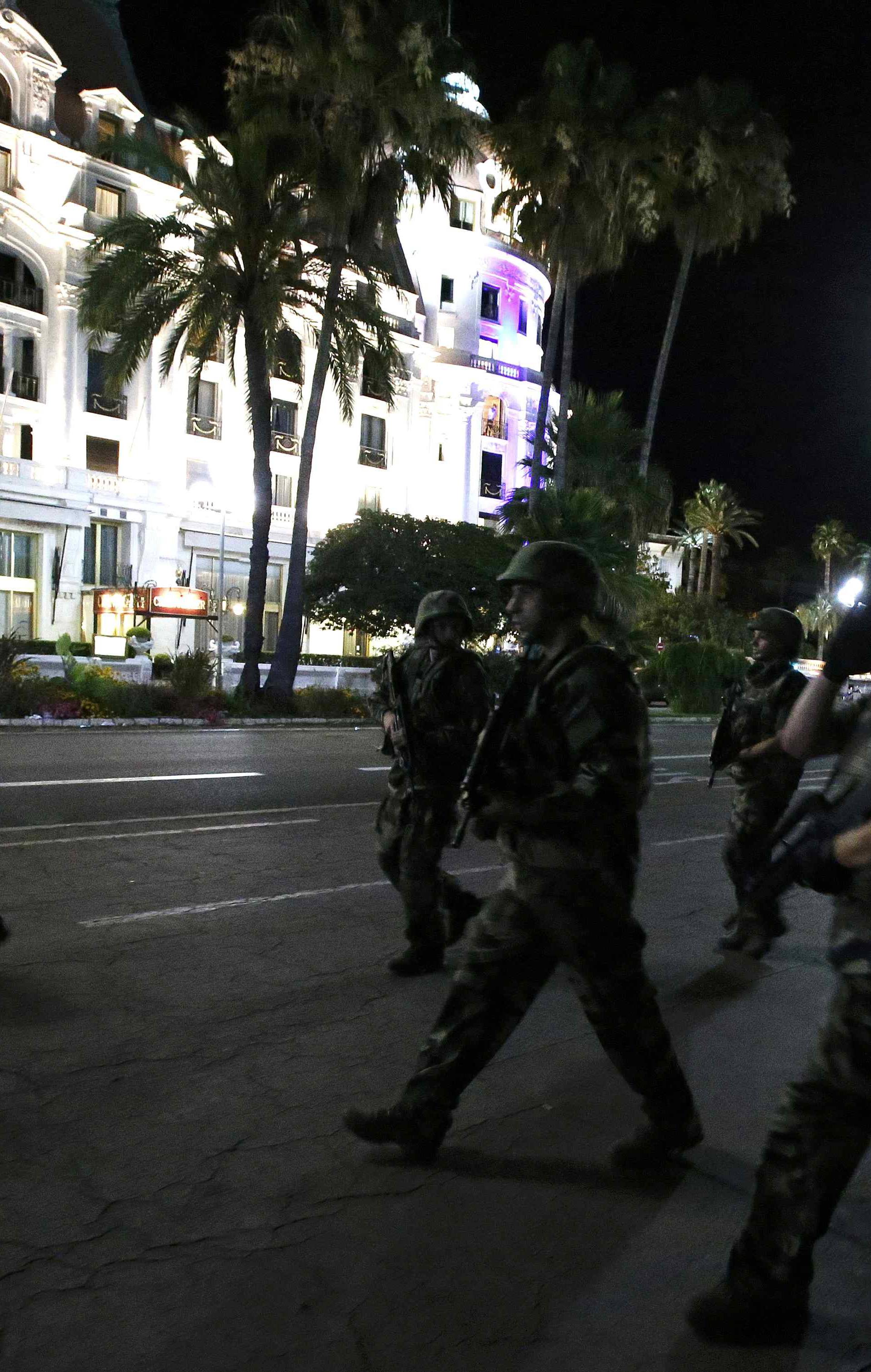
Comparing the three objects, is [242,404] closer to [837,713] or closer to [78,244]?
[78,244]

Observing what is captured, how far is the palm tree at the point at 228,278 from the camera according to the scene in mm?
23156

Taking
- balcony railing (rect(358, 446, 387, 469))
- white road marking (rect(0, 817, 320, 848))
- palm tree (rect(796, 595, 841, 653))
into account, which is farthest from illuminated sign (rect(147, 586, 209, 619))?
palm tree (rect(796, 595, 841, 653))

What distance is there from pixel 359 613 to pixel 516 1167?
1128 inches

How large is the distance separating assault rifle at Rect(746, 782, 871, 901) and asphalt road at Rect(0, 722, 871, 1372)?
3.33 ft

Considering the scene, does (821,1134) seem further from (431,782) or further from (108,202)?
(108,202)

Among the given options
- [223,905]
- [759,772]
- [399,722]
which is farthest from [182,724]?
[399,722]

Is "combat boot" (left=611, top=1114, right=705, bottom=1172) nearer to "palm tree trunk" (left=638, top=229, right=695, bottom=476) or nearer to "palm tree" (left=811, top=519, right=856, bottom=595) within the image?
"palm tree trunk" (left=638, top=229, right=695, bottom=476)

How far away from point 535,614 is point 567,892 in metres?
0.80

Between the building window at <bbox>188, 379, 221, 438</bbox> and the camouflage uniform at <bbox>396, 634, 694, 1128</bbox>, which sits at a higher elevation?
the building window at <bbox>188, 379, 221, 438</bbox>

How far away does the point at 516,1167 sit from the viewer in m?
3.46

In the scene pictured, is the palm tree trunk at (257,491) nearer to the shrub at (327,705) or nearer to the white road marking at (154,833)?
the shrub at (327,705)

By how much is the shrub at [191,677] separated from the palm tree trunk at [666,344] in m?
16.8

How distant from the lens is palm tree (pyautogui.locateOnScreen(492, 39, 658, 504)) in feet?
100

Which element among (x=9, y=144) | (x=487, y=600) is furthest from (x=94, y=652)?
(x=9, y=144)
